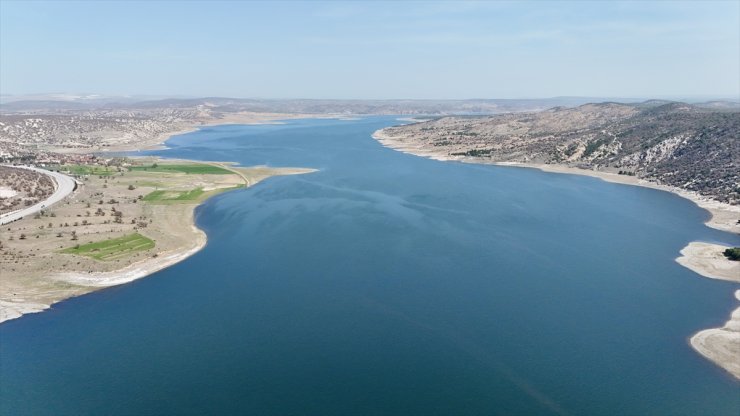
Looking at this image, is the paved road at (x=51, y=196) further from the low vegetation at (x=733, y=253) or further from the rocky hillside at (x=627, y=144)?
the rocky hillside at (x=627, y=144)

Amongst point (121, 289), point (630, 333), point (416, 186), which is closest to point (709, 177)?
point (416, 186)

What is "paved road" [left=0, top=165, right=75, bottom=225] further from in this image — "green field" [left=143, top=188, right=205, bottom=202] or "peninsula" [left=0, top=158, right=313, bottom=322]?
"green field" [left=143, top=188, right=205, bottom=202]

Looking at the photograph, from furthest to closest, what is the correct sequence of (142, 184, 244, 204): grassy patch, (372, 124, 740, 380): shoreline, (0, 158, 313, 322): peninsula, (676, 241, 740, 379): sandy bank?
(142, 184, 244, 204): grassy patch
(0, 158, 313, 322): peninsula
(372, 124, 740, 380): shoreline
(676, 241, 740, 379): sandy bank

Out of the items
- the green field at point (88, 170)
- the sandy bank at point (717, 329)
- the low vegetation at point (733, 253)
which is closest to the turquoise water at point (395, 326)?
the sandy bank at point (717, 329)

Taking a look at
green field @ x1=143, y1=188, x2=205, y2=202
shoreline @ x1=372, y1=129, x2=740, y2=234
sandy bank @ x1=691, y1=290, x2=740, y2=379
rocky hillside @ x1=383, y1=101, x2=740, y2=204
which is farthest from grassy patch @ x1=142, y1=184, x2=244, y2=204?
rocky hillside @ x1=383, y1=101, x2=740, y2=204

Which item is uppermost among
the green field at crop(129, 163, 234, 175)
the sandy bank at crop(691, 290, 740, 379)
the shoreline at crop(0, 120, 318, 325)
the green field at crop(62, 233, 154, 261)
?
the green field at crop(129, 163, 234, 175)

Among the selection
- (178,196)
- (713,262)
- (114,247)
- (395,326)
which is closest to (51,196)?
(178,196)
